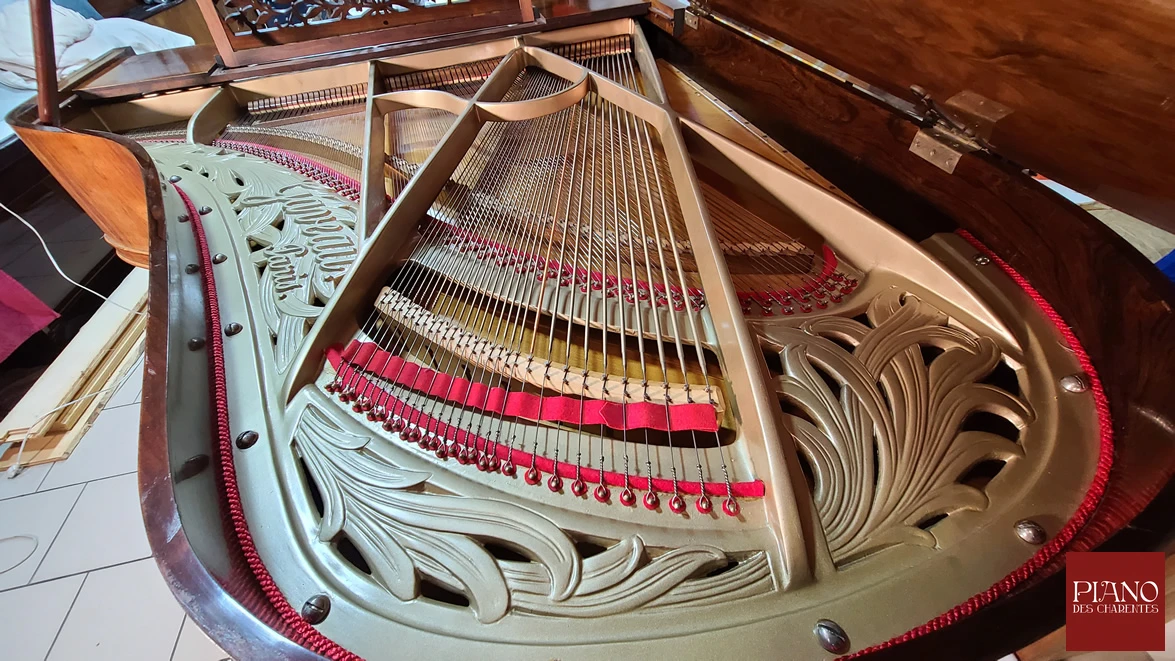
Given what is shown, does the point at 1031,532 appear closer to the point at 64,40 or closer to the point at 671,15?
the point at 671,15

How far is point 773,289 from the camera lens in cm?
129

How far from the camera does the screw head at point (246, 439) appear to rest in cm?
100

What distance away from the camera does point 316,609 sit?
0.77 meters

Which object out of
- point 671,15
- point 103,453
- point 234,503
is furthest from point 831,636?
point 103,453

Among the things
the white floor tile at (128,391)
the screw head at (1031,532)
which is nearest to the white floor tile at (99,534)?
the white floor tile at (128,391)

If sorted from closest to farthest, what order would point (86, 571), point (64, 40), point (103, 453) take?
point (86, 571) < point (103, 453) < point (64, 40)

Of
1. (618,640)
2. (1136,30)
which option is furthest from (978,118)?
(618,640)

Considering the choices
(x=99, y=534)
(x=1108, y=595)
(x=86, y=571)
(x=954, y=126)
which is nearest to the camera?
(x=1108, y=595)

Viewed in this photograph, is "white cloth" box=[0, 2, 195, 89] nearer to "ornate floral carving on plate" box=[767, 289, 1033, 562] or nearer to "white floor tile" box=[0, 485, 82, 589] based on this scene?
"white floor tile" box=[0, 485, 82, 589]

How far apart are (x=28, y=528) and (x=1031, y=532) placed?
11.0 feet

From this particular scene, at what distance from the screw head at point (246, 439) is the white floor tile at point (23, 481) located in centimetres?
242

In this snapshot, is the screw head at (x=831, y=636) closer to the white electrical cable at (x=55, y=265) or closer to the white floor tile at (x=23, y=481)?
the white floor tile at (x=23, y=481)

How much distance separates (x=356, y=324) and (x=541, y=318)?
43 centimetres

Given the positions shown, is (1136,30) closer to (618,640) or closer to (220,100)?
(618,640)
